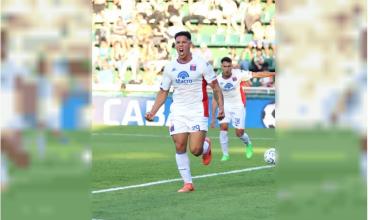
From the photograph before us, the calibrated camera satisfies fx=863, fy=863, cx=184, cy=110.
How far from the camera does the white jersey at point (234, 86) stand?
638 inches

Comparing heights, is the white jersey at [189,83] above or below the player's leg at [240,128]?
above

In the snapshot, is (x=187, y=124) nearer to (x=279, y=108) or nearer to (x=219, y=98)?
(x=219, y=98)

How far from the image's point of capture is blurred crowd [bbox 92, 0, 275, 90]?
1108 inches

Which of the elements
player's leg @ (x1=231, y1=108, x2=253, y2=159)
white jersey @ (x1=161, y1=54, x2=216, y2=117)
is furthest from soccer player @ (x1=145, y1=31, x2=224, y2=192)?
player's leg @ (x1=231, y1=108, x2=253, y2=159)

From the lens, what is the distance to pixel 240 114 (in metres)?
16.3

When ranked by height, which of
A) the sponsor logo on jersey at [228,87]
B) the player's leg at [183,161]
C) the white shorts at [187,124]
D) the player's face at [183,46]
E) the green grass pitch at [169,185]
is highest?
the player's face at [183,46]

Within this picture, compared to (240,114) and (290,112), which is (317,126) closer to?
(290,112)

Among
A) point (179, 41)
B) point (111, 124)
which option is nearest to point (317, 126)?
point (179, 41)

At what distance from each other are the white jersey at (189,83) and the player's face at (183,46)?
0.78 ft

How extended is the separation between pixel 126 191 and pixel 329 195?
27.8 feet

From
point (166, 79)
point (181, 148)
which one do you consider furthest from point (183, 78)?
point (181, 148)

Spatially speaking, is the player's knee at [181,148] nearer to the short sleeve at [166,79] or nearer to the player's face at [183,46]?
the short sleeve at [166,79]

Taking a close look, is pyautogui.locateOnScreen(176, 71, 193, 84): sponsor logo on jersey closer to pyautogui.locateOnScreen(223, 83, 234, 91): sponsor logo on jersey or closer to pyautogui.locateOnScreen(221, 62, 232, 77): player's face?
pyautogui.locateOnScreen(221, 62, 232, 77): player's face

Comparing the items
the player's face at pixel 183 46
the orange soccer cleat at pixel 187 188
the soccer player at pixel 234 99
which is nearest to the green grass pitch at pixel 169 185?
the orange soccer cleat at pixel 187 188
